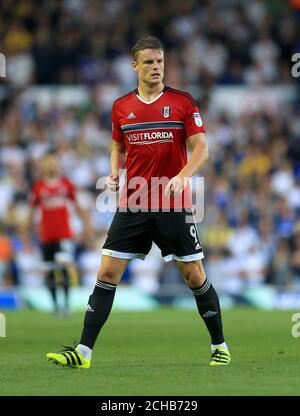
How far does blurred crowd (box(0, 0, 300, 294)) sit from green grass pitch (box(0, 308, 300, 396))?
3.84m

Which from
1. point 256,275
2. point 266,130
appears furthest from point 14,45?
point 256,275

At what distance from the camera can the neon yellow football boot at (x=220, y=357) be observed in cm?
948

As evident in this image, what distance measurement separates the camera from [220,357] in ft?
31.1

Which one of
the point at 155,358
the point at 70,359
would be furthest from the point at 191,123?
the point at 155,358

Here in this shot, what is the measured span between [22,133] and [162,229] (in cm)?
1446

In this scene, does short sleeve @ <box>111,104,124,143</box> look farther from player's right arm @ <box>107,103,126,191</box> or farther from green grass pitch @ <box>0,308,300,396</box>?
green grass pitch @ <box>0,308,300,396</box>

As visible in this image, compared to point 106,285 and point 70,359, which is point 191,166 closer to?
point 106,285

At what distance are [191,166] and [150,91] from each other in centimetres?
81

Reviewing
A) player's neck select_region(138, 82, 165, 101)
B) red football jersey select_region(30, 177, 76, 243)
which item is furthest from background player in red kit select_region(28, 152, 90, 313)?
player's neck select_region(138, 82, 165, 101)

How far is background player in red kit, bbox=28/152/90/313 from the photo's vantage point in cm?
1678

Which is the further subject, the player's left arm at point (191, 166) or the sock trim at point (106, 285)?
the sock trim at point (106, 285)
